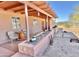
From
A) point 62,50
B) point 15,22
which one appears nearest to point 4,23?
point 15,22

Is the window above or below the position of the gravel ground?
above

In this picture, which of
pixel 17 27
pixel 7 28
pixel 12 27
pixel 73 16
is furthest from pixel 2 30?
pixel 73 16

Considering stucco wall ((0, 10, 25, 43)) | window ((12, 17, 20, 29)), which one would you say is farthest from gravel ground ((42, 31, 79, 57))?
window ((12, 17, 20, 29))

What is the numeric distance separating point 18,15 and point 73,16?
1461 centimetres

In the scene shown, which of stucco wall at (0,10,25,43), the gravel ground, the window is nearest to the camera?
the gravel ground

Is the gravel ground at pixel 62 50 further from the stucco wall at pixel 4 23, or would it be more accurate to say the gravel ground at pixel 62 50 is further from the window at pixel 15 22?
the window at pixel 15 22

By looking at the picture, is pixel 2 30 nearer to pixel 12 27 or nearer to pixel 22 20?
pixel 12 27

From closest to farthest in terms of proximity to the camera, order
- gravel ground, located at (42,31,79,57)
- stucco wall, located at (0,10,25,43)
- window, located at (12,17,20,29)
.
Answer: gravel ground, located at (42,31,79,57) → stucco wall, located at (0,10,25,43) → window, located at (12,17,20,29)

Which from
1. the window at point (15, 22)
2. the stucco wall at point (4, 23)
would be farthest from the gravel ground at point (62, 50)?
the window at point (15, 22)

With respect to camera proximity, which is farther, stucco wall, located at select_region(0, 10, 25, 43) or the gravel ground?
stucco wall, located at select_region(0, 10, 25, 43)

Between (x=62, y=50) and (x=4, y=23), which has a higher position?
(x=4, y=23)

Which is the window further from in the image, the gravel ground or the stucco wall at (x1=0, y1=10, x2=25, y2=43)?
the gravel ground

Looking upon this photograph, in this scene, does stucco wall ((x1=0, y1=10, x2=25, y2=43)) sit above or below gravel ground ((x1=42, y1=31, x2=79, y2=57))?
above

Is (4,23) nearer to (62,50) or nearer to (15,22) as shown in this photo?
(15,22)
